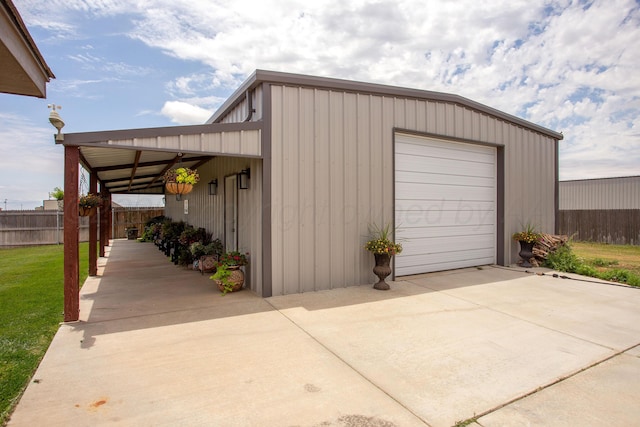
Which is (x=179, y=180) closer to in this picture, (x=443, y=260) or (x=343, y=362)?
(x=343, y=362)

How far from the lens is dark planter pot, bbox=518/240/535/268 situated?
25.2ft

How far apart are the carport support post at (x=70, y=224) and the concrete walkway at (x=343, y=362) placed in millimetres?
441

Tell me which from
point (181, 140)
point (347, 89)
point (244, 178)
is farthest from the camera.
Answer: point (244, 178)

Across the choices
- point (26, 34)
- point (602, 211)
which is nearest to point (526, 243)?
point (26, 34)

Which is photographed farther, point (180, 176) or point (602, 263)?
point (602, 263)

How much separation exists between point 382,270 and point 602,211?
13.4 m

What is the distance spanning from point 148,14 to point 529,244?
870cm

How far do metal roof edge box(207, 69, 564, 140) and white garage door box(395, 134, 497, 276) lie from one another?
783 millimetres

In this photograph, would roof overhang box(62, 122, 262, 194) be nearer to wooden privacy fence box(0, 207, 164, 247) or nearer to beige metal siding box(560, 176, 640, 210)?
wooden privacy fence box(0, 207, 164, 247)

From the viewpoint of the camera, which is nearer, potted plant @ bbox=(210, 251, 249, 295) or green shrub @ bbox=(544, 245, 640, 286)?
potted plant @ bbox=(210, 251, 249, 295)

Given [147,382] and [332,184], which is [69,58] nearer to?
[332,184]

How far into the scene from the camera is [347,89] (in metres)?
5.70

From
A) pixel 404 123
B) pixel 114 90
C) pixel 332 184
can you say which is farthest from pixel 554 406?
pixel 114 90

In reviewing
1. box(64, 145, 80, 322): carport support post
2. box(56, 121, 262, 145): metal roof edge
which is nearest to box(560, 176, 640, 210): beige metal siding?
box(56, 121, 262, 145): metal roof edge
